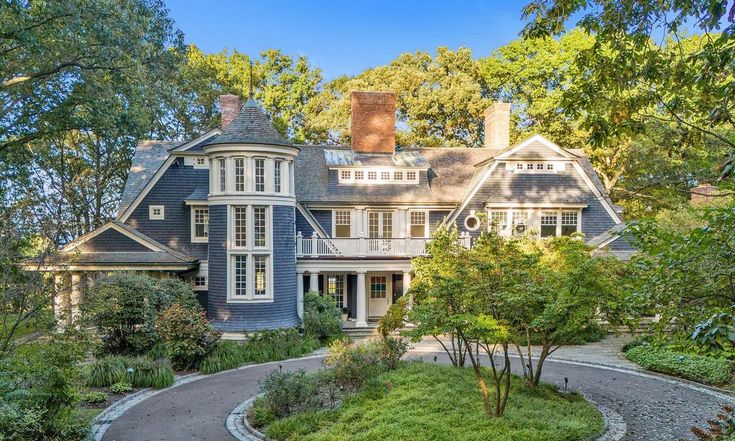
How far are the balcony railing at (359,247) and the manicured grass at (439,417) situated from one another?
954 cm

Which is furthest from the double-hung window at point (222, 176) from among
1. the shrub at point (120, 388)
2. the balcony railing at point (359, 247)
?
the shrub at point (120, 388)

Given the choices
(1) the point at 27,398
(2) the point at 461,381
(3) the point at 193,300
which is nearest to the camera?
(1) the point at 27,398

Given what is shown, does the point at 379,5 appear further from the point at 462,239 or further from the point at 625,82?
the point at 462,239

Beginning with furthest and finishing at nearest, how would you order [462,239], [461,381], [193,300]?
[462,239]
[193,300]
[461,381]

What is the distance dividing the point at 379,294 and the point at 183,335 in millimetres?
10990

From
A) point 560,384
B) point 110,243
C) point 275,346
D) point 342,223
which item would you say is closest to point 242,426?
point 275,346

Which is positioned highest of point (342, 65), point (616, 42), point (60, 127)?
point (342, 65)

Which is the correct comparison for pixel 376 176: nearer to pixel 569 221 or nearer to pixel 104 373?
pixel 569 221

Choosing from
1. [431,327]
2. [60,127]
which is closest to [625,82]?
[431,327]

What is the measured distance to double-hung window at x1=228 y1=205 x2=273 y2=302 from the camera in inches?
713

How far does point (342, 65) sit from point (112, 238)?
2325 cm

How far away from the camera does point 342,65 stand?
3619 cm

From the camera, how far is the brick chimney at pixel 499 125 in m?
26.0

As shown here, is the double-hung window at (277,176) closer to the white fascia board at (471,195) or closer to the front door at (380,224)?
the front door at (380,224)
